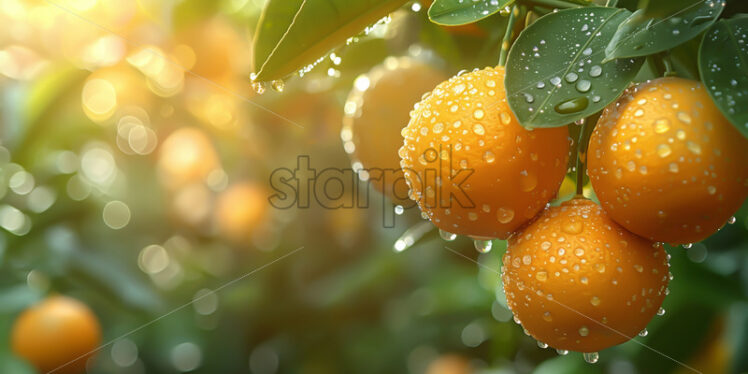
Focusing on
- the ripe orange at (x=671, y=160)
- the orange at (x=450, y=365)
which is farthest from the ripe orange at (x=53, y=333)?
the ripe orange at (x=671, y=160)

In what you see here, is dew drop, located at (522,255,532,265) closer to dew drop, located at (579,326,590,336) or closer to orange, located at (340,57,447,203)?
dew drop, located at (579,326,590,336)

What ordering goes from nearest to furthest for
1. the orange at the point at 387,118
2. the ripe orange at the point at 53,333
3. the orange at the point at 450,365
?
the orange at the point at 387,118, the ripe orange at the point at 53,333, the orange at the point at 450,365

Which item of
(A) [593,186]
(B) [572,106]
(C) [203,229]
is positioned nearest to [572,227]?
(A) [593,186]

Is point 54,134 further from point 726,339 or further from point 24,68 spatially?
point 726,339

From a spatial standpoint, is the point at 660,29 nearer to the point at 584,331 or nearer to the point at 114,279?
the point at 584,331

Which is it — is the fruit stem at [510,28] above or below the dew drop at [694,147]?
above

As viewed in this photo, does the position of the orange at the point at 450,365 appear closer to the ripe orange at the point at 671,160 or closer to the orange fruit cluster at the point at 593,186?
the orange fruit cluster at the point at 593,186
